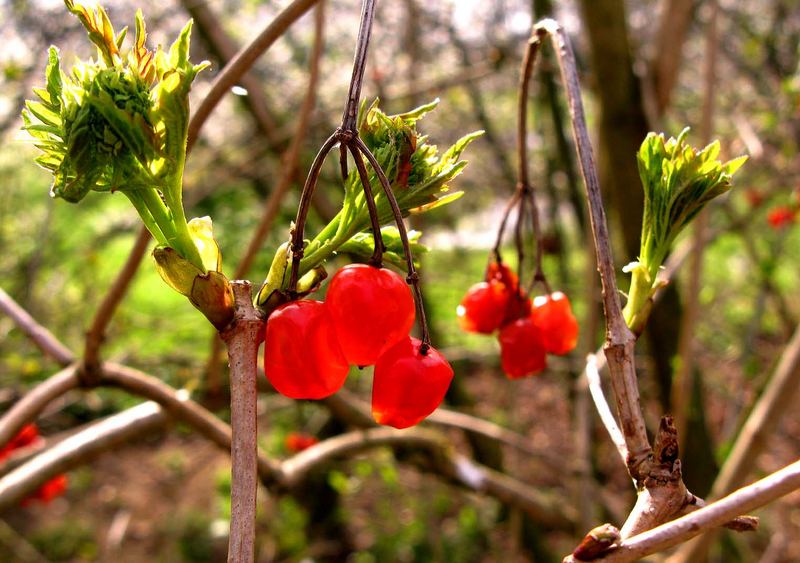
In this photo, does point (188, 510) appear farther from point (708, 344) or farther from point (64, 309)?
point (708, 344)

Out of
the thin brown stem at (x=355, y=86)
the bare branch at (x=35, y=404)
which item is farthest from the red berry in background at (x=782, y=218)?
the thin brown stem at (x=355, y=86)

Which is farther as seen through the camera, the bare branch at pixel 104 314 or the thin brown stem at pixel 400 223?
the bare branch at pixel 104 314

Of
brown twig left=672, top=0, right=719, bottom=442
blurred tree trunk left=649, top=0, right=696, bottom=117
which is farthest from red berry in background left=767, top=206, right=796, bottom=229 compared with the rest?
brown twig left=672, top=0, right=719, bottom=442

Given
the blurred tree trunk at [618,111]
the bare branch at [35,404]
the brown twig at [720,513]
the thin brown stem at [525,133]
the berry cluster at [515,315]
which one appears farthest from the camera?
the blurred tree trunk at [618,111]

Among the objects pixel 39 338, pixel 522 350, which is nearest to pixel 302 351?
pixel 522 350

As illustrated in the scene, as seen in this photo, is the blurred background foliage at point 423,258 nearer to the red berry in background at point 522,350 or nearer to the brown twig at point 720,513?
the red berry in background at point 522,350

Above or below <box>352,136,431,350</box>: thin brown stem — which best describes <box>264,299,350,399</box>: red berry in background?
below

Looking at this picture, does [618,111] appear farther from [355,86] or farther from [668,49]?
[355,86]

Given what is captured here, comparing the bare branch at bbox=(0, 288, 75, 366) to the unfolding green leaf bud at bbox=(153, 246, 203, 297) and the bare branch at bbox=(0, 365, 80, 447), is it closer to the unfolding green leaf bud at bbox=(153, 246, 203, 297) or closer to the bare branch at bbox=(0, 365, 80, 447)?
the bare branch at bbox=(0, 365, 80, 447)
